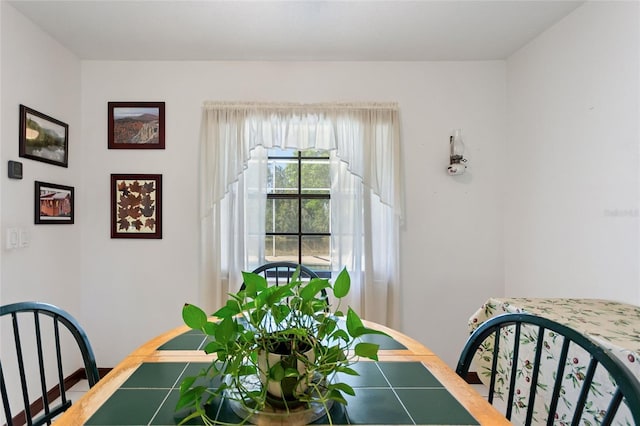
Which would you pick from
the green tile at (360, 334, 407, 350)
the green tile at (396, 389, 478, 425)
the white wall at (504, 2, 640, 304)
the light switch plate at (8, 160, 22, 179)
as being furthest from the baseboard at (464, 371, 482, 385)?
the light switch plate at (8, 160, 22, 179)

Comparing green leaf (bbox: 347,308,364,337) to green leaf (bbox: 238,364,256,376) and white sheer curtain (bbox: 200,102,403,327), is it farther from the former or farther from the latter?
white sheer curtain (bbox: 200,102,403,327)

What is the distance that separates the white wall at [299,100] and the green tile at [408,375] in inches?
67.0

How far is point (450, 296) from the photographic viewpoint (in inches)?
109

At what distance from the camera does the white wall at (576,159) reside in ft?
5.83

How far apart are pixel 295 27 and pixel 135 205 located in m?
1.82

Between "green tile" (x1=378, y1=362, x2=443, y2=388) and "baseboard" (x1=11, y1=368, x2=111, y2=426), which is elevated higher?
"green tile" (x1=378, y1=362, x2=443, y2=388)

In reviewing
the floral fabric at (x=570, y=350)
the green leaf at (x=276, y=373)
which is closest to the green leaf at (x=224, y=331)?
the green leaf at (x=276, y=373)

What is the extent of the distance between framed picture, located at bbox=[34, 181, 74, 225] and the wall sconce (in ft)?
9.66

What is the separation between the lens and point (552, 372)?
4.74 feet

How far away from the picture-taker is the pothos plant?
78cm

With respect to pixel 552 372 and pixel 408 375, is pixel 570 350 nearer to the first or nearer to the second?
pixel 552 372

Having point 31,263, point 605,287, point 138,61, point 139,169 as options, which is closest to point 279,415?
point 605,287

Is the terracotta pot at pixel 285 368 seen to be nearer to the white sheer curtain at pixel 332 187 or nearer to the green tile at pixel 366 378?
the green tile at pixel 366 378

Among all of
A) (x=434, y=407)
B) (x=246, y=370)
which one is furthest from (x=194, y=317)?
(x=434, y=407)
